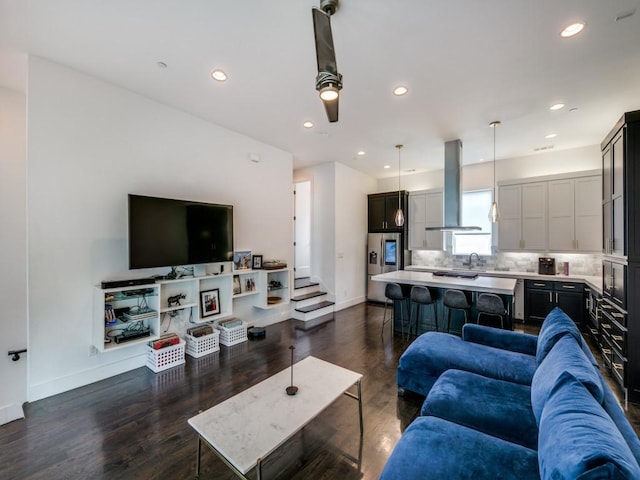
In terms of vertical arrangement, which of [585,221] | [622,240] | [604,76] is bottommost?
[622,240]

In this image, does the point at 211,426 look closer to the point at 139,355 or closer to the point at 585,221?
the point at 139,355

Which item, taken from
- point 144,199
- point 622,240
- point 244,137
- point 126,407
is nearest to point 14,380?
point 126,407

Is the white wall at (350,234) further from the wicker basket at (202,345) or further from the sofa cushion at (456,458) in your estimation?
the sofa cushion at (456,458)

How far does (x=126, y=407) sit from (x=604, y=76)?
568 centimetres

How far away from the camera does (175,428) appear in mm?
2270

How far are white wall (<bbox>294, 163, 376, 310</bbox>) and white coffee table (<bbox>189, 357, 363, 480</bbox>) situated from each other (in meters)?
3.72

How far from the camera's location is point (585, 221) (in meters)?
4.75

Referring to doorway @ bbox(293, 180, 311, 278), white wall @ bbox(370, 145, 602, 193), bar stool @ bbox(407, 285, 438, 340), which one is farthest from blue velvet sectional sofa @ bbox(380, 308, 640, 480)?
doorway @ bbox(293, 180, 311, 278)

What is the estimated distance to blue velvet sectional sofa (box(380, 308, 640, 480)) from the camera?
92 centimetres

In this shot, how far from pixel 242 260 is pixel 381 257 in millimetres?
3567

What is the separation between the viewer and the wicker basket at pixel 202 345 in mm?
3621

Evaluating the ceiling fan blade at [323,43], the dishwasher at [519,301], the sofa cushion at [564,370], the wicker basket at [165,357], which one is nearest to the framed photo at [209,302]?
the wicker basket at [165,357]

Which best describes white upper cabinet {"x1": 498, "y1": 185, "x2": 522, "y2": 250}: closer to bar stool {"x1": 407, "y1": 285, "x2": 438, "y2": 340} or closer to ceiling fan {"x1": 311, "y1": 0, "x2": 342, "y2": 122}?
bar stool {"x1": 407, "y1": 285, "x2": 438, "y2": 340}

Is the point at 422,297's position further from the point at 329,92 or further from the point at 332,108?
the point at 329,92
